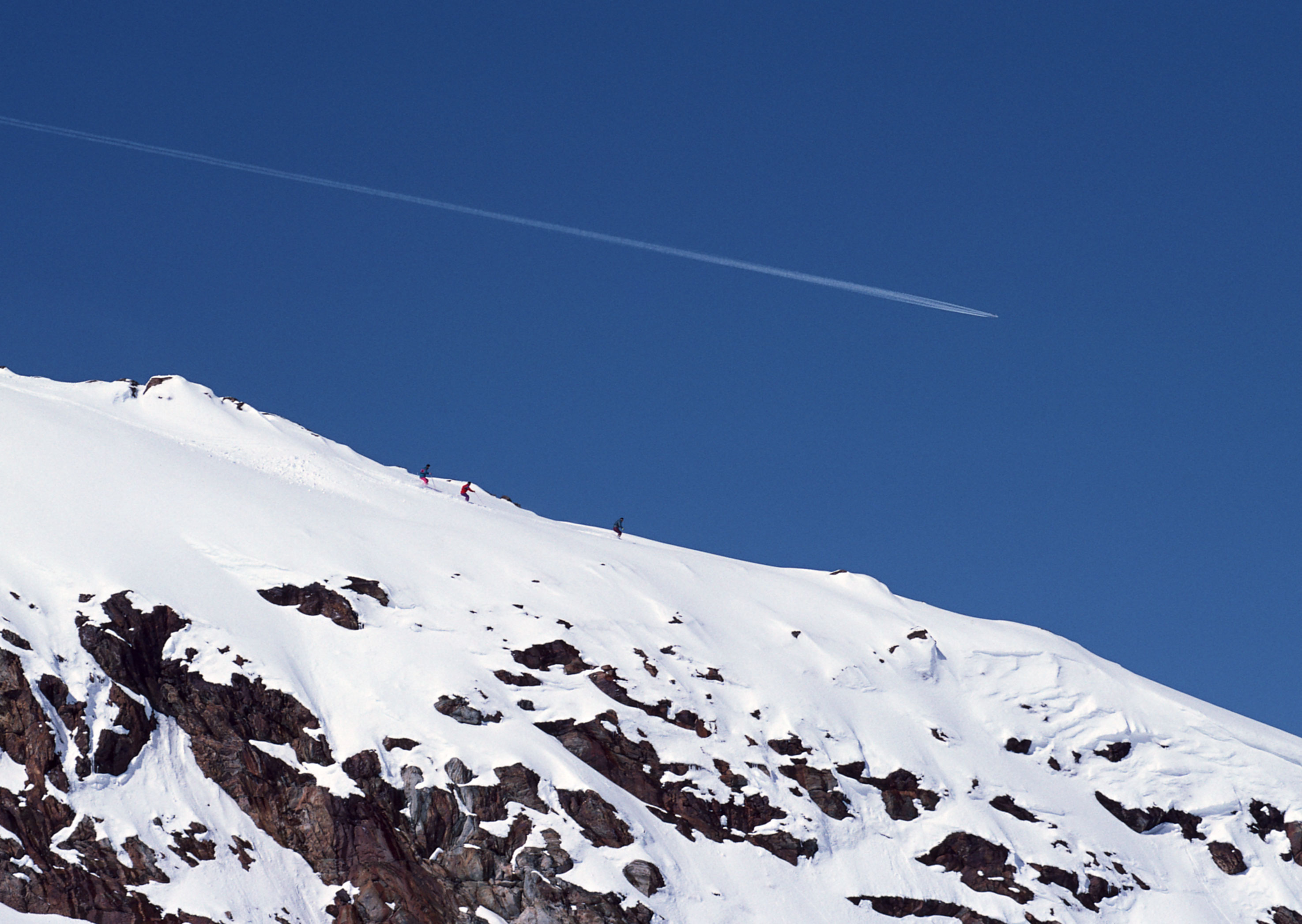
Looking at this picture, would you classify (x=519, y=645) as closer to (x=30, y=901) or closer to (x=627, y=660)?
(x=627, y=660)

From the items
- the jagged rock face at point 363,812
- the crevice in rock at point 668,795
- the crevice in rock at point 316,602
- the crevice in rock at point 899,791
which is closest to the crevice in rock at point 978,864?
the crevice in rock at point 899,791

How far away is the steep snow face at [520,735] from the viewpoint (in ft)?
182

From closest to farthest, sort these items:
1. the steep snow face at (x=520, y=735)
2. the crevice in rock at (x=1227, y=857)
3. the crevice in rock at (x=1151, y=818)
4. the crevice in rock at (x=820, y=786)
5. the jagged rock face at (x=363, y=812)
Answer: the steep snow face at (x=520, y=735), the jagged rock face at (x=363, y=812), the crevice in rock at (x=820, y=786), the crevice in rock at (x=1227, y=857), the crevice in rock at (x=1151, y=818)

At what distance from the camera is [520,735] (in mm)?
62188

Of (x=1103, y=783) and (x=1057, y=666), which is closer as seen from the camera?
(x=1103, y=783)

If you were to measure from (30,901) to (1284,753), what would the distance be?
6018 cm

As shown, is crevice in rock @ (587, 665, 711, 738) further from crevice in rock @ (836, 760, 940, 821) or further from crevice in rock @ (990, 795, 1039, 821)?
crevice in rock @ (990, 795, 1039, 821)

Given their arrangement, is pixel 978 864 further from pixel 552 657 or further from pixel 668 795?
pixel 552 657

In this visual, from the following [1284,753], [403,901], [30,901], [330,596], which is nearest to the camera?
[30,901]

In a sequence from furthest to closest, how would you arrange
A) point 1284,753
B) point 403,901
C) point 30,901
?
point 1284,753, point 403,901, point 30,901

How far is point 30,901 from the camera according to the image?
50156 mm

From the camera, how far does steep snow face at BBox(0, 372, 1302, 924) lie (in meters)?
55.5

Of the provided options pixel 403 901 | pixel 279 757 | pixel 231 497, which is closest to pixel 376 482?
pixel 231 497

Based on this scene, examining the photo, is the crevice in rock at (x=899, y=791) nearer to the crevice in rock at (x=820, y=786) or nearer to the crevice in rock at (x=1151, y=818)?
the crevice in rock at (x=820, y=786)
